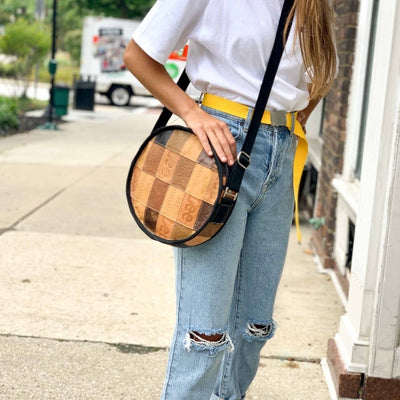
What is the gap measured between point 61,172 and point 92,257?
385 centimetres

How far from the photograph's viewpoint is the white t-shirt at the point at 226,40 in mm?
2090

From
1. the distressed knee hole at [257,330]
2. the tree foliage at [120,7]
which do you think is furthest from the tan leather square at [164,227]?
the tree foliage at [120,7]

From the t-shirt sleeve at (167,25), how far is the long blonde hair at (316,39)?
0.27 metres

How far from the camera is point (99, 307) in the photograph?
4.29m

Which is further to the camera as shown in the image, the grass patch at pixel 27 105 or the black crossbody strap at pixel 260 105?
the grass patch at pixel 27 105

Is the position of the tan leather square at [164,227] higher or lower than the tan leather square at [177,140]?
lower

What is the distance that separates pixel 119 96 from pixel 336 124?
19.4 metres

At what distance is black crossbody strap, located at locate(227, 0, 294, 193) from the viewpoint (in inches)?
82.6

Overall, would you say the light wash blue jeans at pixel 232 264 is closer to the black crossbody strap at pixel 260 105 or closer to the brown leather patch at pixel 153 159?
the black crossbody strap at pixel 260 105

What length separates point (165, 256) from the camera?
18.3 ft

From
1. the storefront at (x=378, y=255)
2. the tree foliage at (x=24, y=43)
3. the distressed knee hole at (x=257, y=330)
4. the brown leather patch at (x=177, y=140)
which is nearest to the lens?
the brown leather patch at (x=177, y=140)

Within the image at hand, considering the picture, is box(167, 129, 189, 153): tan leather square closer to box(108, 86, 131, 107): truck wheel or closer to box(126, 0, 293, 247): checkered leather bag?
box(126, 0, 293, 247): checkered leather bag

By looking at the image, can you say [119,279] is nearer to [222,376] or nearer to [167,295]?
[167,295]

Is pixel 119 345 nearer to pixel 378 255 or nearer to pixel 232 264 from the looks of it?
pixel 378 255
